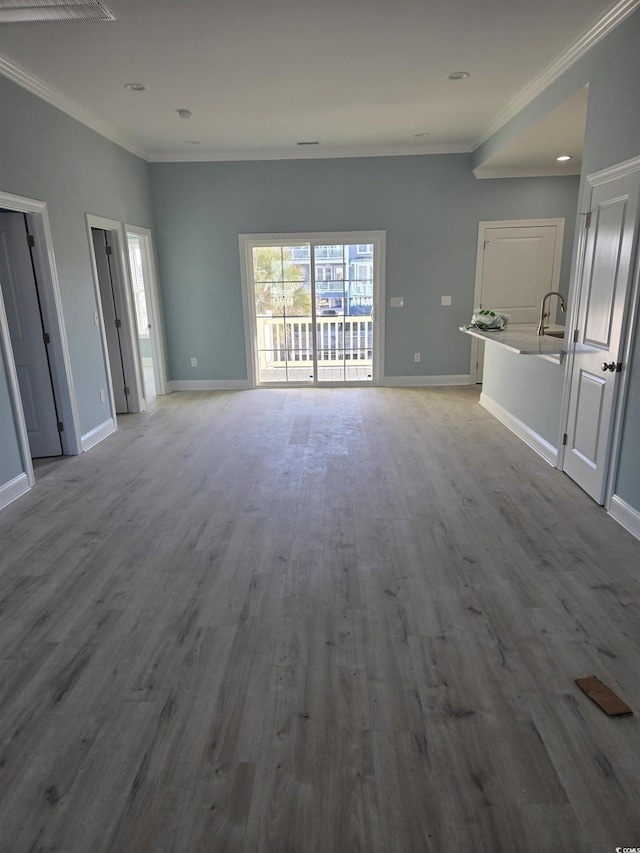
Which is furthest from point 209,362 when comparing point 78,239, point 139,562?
point 139,562

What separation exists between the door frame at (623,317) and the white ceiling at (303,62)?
0.86 m

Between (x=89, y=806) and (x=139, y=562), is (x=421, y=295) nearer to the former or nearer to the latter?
(x=139, y=562)

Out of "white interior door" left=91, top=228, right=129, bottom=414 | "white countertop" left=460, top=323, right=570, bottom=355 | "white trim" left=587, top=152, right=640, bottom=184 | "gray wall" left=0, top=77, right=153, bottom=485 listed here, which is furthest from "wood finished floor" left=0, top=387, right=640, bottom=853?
"white interior door" left=91, top=228, right=129, bottom=414

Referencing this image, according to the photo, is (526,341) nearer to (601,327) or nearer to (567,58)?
(601,327)

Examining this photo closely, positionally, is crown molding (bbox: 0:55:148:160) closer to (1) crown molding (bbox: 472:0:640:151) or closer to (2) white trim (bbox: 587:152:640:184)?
(1) crown molding (bbox: 472:0:640:151)

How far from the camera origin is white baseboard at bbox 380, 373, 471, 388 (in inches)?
283

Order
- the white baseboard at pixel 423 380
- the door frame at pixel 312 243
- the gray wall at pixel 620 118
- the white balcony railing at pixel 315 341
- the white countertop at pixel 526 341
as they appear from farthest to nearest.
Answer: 1. the white baseboard at pixel 423 380
2. the white balcony railing at pixel 315 341
3. the door frame at pixel 312 243
4. the white countertop at pixel 526 341
5. the gray wall at pixel 620 118

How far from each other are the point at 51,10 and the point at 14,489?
295cm

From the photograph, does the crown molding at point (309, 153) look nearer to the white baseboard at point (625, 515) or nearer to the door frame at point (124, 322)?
the door frame at point (124, 322)

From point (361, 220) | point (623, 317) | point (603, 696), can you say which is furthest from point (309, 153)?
point (603, 696)

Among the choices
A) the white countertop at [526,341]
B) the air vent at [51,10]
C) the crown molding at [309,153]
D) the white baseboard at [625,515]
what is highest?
the crown molding at [309,153]

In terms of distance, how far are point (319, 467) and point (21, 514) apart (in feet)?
7.17

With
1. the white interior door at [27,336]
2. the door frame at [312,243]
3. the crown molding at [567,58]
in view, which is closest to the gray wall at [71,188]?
the white interior door at [27,336]

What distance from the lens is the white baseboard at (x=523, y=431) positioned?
428 centimetres
